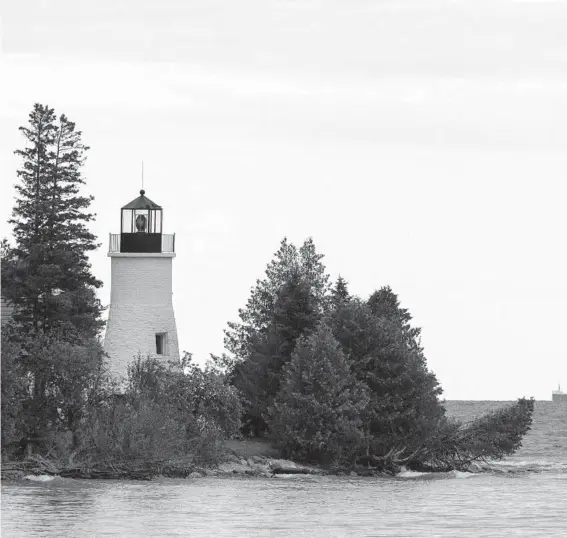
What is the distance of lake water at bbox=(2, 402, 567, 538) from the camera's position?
33.7 meters

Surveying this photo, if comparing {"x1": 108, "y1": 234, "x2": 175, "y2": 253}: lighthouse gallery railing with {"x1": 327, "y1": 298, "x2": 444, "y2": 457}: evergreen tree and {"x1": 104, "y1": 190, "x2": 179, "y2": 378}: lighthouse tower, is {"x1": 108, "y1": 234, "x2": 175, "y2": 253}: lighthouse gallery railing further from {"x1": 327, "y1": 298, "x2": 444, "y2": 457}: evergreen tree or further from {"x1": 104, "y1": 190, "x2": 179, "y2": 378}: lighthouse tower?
{"x1": 327, "y1": 298, "x2": 444, "y2": 457}: evergreen tree

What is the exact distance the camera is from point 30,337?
162ft

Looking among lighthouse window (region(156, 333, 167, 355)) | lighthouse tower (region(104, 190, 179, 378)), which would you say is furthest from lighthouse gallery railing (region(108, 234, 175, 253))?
lighthouse window (region(156, 333, 167, 355))

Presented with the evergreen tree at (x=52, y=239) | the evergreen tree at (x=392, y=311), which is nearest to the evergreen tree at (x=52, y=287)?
the evergreen tree at (x=52, y=239)

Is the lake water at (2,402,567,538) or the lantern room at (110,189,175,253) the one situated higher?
the lantern room at (110,189,175,253)

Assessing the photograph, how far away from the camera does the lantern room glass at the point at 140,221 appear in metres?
52.2

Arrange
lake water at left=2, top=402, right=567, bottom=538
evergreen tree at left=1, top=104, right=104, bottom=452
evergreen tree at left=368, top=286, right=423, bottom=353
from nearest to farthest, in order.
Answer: lake water at left=2, top=402, right=567, bottom=538
evergreen tree at left=1, top=104, right=104, bottom=452
evergreen tree at left=368, top=286, right=423, bottom=353

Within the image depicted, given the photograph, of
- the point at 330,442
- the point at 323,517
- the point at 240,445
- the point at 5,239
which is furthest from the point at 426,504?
the point at 5,239

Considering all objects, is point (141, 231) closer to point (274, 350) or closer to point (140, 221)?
point (140, 221)

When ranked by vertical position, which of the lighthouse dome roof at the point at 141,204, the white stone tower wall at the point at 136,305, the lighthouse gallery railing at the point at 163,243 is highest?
the lighthouse dome roof at the point at 141,204

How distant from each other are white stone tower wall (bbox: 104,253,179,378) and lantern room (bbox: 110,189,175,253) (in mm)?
285

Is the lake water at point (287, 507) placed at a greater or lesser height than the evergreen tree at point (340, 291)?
lesser

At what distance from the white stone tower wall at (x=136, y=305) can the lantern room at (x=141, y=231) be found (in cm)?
29

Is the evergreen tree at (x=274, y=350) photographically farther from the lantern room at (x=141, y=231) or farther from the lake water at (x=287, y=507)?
the lantern room at (x=141, y=231)
